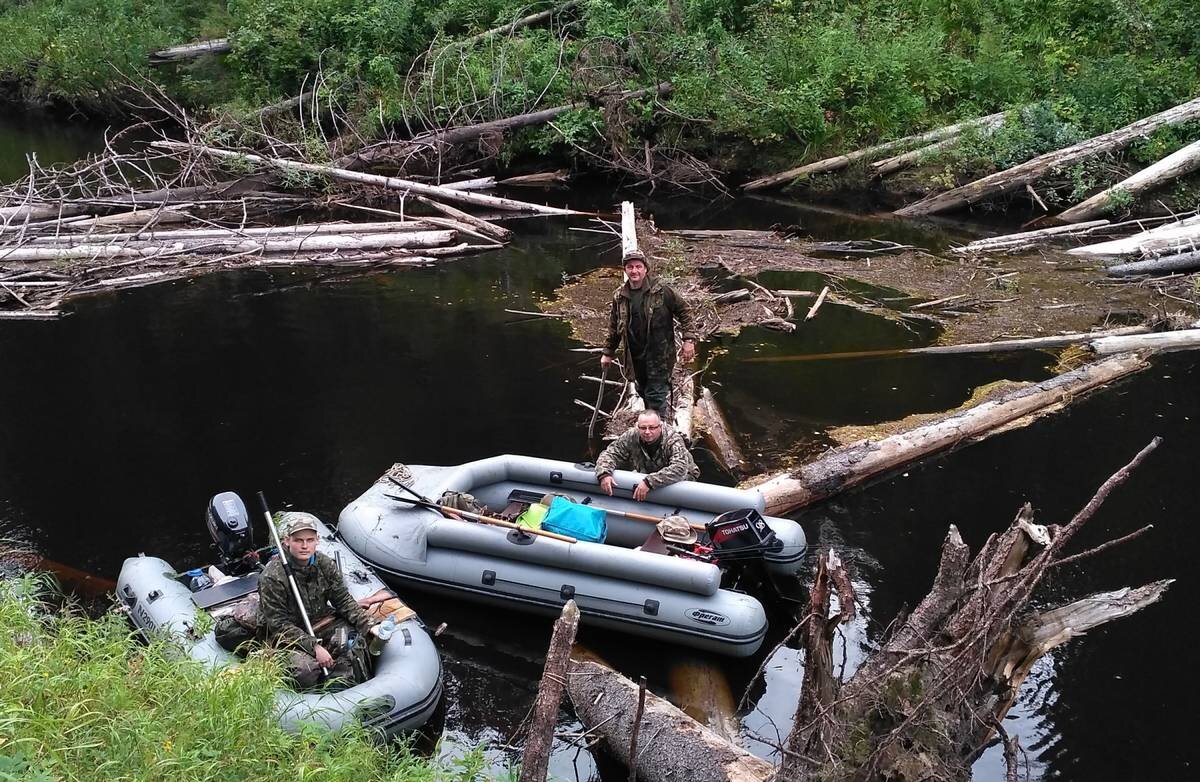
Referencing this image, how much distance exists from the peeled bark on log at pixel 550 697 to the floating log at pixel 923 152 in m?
14.6

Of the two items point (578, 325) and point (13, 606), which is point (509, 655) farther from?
point (578, 325)

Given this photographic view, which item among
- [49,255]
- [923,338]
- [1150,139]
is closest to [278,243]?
[49,255]

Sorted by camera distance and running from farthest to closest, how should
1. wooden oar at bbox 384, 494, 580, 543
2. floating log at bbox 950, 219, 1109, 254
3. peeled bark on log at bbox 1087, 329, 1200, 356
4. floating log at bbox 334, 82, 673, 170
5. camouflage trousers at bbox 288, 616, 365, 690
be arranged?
floating log at bbox 334, 82, 673, 170 < floating log at bbox 950, 219, 1109, 254 < peeled bark on log at bbox 1087, 329, 1200, 356 < wooden oar at bbox 384, 494, 580, 543 < camouflage trousers at bbox 288, 616, 365, 690

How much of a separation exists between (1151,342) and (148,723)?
32.6ft

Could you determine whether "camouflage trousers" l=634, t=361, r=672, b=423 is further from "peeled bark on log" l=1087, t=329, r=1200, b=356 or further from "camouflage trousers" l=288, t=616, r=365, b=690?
"peeled bark on log" l=1087, t=329, r=1200, b=356

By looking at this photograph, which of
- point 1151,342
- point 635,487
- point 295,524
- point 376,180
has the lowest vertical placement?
point 1151,342

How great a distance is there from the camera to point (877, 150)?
17391 millimetres

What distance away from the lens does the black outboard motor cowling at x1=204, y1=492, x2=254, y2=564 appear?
20.4ft

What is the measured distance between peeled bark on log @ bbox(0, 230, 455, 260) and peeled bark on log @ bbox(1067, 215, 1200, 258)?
343 inches

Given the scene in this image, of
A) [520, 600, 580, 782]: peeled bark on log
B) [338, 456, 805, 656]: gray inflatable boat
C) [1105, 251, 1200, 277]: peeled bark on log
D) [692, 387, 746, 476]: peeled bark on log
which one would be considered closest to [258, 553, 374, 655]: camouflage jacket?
[338, 456, 805, 656]: gray inflatable boat

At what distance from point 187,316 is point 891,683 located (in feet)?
33.7

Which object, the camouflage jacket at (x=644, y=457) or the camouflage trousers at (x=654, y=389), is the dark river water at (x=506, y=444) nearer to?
the camouflage trousers at (x=654, y=389)

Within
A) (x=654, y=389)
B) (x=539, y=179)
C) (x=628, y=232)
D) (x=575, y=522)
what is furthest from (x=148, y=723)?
(x=539, y=179)

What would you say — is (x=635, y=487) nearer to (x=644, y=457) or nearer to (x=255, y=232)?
(x=644, y=457)
